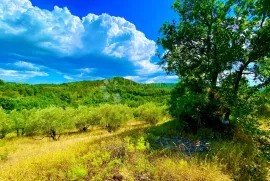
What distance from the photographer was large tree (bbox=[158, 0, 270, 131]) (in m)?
8.79

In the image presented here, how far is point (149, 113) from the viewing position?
Answer: 34875 mm

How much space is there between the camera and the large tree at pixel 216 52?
28.8ft

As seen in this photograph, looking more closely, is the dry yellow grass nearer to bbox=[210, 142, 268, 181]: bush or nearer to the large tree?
bbox=[210, 142, 268, 181]: bush

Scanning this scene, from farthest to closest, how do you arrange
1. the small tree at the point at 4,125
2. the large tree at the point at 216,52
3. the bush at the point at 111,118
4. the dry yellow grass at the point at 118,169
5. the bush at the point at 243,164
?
1. the bush at the point at 111,118
2. the small tree at the point at 4,125
3. the large tree at the point at 216,52
4. the bush at the point at 243,164
5. the dry yellow grass at the point at 118,169

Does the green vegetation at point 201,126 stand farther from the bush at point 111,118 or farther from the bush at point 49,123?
the bush at point 111,118

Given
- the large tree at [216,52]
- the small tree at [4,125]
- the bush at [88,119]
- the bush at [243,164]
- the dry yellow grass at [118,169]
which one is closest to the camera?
the dry yellow grass at [118,169]

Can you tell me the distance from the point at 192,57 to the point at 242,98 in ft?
14.3

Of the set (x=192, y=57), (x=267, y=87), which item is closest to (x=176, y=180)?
(x=267, y=87)

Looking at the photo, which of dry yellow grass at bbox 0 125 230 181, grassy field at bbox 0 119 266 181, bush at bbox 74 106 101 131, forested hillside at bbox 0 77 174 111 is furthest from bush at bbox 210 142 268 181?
forested hillside at bbox 0 77 174 111

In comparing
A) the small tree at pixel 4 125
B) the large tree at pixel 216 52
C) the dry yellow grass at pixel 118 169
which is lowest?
the small tree at pixel 4 125

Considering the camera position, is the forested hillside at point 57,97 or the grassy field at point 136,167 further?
the forested hillside at point 57,97

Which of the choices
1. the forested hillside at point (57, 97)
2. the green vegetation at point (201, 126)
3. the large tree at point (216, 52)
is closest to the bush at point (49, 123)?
the green vegetation at point (201, 126)

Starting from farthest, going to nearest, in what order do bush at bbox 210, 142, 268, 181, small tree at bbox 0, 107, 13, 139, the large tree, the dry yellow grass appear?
small tree at bbox 0, 107, 13, 139 → the large tree → bush at bbox 210, 142, 268, 181 → the dry yellow grass

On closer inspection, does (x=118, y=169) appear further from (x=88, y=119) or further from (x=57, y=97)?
(x=57, y=97)
